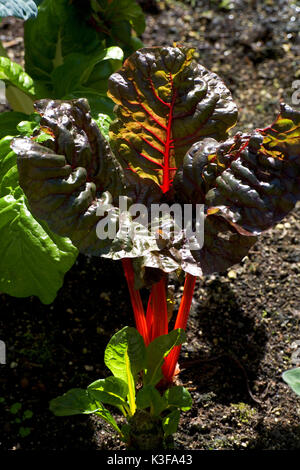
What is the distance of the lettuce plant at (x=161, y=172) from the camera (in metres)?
1.49

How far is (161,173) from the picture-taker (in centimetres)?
172

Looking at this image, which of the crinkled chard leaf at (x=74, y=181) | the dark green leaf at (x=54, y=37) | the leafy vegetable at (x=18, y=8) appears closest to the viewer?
the crinkled chard leaf at (x=74, y=181)

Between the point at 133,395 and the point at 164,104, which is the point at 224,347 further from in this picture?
the point at 164,104

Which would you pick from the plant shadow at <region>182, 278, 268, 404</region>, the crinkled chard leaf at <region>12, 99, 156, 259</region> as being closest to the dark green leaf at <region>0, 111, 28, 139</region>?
the crinkled chard leaf at <region>12, 99, 156, 259</region>

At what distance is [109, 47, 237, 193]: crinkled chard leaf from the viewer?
1.63 metres

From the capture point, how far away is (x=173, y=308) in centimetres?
194

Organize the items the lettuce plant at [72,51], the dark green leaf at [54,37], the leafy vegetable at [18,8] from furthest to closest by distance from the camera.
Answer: the dark green leaf at [54,37] < the lettuce plant at [72,51] < the leafy vegetable at [18,8]

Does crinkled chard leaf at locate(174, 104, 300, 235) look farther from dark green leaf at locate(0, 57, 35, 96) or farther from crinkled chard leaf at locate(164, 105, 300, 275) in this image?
dark green leaf at locate(0, 57, 35, 96)

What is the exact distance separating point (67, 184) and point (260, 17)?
5.78 feet

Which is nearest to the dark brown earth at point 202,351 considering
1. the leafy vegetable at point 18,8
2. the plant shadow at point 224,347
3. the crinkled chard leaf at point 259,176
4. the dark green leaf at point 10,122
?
the plant shadow at point 224,347

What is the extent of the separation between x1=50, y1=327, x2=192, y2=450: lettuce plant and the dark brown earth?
0.45 feet

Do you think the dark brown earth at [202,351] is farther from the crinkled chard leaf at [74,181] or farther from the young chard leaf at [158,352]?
the crinkled chard leaf at [74,181]

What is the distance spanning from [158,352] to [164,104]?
634 millimetres

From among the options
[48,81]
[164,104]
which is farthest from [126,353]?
[48,81]
